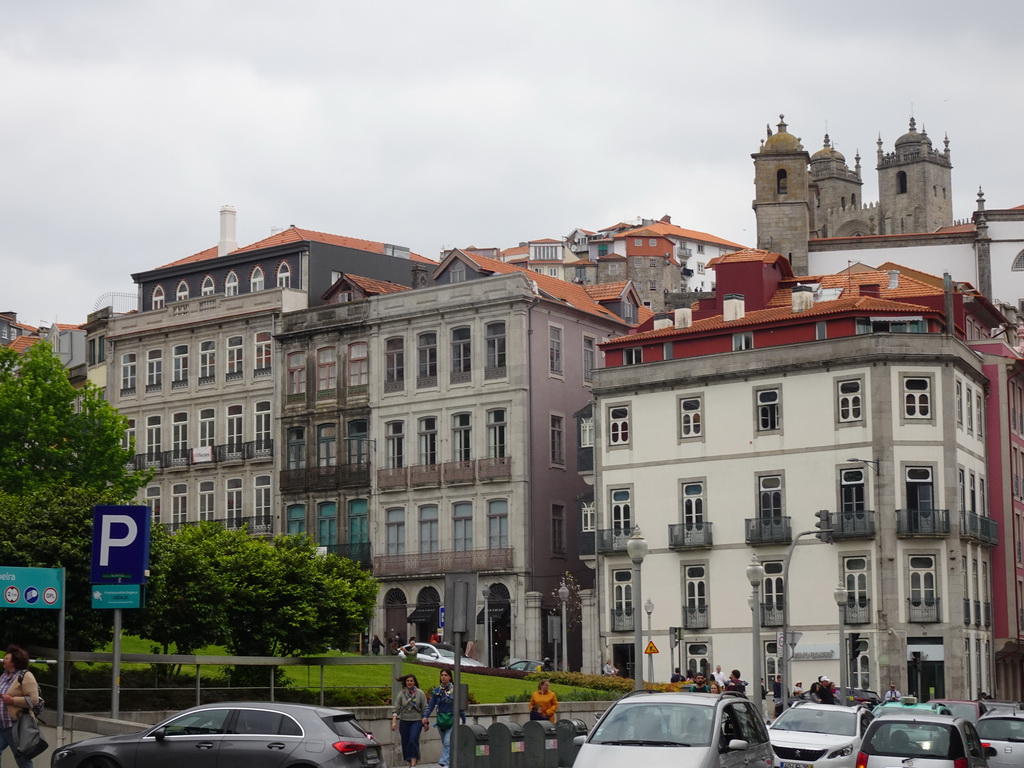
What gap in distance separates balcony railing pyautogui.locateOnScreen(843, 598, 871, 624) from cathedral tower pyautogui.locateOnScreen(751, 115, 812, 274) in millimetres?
28095

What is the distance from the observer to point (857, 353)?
193 feet

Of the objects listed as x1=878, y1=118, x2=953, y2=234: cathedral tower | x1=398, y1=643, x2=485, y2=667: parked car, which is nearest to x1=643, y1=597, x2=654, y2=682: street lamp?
x1=398, y1=643, x2=485, y2=667: parked car

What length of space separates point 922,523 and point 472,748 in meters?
33.8

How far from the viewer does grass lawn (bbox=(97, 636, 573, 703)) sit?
110ft

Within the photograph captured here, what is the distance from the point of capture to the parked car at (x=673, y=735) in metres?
19.6

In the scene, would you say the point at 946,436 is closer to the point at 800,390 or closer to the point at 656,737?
the point at 800,390

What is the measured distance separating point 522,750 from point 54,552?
11760 mm

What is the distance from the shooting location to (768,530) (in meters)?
59.8

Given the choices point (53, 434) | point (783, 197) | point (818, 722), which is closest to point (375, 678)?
point (818, 722)

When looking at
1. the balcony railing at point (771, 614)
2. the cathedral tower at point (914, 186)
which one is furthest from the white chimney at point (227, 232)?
the cathedral tower at point (914, 186)

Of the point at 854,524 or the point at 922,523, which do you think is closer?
the point at 922,523

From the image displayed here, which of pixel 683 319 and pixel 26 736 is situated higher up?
pixel 683 319

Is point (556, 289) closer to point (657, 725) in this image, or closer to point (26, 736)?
point (26, 736)

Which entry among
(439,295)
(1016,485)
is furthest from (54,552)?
(1016,485)
